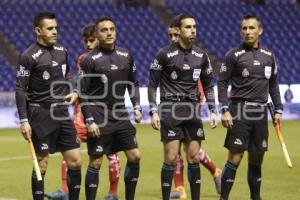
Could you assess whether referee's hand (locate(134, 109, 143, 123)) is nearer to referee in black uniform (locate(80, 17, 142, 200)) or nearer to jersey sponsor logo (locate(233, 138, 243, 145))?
referee in black uniform (locate(80, 17, 142, 200))

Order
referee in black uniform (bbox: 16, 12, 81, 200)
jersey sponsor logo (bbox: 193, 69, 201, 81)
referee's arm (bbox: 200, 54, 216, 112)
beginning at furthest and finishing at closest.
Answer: referee's arm (bbox: 200, 54, 216, 112) → jersey sponsor logo (bbox: 193, 69, 201, 81) → referee in black uniform (bbox: 16, 12, 81, 200)

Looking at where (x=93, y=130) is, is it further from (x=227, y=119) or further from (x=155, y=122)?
(x=227, y=119)

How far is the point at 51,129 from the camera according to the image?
8.17 m

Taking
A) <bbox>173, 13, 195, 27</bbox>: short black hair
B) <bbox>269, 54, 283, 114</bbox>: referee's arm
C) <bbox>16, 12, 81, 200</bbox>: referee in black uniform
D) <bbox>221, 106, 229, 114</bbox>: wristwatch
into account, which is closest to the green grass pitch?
<bbox>269, 54, 283, 114</bbox>: referee's arm

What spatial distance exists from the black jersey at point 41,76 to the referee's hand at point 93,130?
41 centimetres

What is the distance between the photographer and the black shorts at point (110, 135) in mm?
8320

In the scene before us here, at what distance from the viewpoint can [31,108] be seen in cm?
817

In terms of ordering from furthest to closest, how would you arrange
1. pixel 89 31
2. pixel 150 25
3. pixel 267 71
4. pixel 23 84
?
1. pixel 150 25
2. pixel 89 31
3. pixel 267 71
4. pixel 23 84

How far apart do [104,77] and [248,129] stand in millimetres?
1685

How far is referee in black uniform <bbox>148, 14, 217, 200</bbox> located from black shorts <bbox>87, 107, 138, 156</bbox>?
0.38m

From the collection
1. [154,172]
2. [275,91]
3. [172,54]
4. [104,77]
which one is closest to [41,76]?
[104,77]

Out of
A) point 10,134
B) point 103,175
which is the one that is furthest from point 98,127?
point 10,134

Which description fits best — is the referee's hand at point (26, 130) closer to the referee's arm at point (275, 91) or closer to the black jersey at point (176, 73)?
the black jersey at point (176, 73)

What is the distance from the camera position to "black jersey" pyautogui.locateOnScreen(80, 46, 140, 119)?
327 inches
